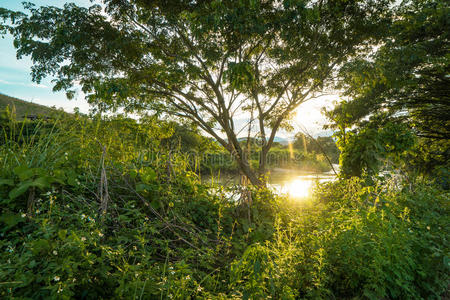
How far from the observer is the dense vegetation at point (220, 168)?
4.05ft

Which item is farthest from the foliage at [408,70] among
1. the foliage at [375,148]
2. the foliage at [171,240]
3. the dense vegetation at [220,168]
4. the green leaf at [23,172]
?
the green leaf at [23,172]

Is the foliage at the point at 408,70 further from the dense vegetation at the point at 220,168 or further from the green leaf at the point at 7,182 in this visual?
the green leaf at the point at 7,182

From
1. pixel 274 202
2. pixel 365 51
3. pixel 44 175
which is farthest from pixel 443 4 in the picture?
pixel 44 175

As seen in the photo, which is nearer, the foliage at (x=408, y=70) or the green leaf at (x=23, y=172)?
the green leaf at (x=23, y=172)

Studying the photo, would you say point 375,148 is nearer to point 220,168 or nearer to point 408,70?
point 220,168

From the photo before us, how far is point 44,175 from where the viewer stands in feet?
5.07

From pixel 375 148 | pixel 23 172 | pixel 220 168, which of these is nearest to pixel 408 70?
pixel 375 148

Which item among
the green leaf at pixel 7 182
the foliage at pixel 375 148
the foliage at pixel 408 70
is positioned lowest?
the green leaf at pixel 7 182

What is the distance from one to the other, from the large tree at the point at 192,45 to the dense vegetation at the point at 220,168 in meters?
0.05

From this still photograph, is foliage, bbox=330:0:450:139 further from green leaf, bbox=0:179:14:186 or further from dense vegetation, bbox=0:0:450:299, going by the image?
green leaf, bbox=0:179:14:186

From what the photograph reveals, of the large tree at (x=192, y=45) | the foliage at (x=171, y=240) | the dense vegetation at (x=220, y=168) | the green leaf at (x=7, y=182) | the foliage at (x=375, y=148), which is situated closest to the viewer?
the foliage at (x=171, y=240)

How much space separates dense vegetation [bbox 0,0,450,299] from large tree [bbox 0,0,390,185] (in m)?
0.05

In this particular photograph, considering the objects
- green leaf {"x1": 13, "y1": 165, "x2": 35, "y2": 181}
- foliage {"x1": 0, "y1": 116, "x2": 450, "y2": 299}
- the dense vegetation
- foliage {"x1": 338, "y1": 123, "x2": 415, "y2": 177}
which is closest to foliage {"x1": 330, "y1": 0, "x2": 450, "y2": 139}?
the dense vegetation

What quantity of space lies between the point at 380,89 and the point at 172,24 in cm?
809
